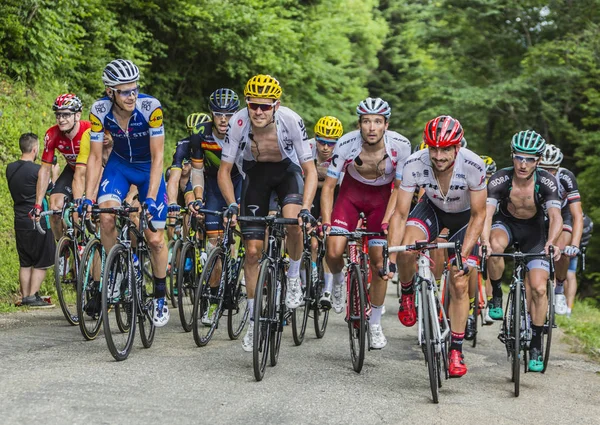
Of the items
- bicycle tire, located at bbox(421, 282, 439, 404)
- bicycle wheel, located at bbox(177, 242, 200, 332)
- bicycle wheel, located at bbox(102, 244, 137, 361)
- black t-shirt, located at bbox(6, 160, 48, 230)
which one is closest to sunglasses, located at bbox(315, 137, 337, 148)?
bicycle wheel, located at bbox(177, 242, 200, 332)

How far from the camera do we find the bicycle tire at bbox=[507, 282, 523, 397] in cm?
770

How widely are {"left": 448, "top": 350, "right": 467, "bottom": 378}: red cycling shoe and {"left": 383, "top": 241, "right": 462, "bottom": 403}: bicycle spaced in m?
0.27

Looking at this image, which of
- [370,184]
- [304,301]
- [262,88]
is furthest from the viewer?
[304,301]

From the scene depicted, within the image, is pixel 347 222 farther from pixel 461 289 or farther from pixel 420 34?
pixel 420 34

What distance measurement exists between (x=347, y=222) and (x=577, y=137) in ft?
68.0

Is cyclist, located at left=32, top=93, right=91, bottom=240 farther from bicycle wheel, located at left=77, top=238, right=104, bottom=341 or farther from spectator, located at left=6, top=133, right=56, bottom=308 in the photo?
bicycle wheel, located at left=77, top=238, right=104, bottom=341

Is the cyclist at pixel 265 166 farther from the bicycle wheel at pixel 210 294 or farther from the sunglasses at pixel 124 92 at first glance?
the sunglasses at pixel 124 92

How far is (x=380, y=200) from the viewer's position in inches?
367

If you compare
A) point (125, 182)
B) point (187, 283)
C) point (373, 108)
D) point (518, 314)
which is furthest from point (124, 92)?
point (518, 314)

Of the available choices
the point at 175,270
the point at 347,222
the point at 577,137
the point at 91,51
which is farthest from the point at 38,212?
the point at 577,137

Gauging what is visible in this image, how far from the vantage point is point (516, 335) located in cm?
789

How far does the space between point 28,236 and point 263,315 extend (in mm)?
4733

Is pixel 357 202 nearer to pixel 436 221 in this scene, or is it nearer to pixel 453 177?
pixel 436 221

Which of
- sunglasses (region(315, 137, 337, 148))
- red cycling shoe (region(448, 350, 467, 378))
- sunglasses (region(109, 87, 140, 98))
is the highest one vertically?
sunglasses (region(109, 87, 140, 98))
